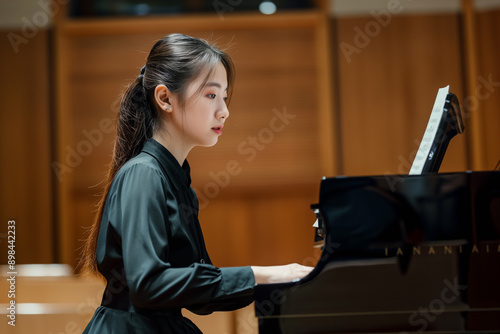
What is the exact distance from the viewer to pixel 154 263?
1049 mm

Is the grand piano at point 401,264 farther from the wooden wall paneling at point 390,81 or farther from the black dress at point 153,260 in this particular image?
the wooden wall paneling at point 390,81

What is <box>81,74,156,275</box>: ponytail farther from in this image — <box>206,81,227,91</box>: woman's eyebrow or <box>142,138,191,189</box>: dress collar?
<box>206,81,227,91</box>: woman's eyebrow

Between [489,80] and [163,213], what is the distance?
3355mm

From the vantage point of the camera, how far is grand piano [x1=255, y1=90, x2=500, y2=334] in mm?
1127

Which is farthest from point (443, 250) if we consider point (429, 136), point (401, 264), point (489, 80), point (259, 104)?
point (489, 80)

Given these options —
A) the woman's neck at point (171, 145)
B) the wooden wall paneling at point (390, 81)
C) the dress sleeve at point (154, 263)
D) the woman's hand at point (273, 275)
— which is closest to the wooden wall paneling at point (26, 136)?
the wooden wall paneling at point (390, 81)

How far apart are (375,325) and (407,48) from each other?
3.16 m

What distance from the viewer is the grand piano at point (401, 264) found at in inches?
44.4

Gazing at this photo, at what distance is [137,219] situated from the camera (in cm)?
109

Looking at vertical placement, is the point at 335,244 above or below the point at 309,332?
above

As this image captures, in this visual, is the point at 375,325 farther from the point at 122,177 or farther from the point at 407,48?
the point at 407,48

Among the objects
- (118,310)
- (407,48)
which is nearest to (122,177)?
(118,310)

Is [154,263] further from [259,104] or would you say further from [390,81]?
[390,81]

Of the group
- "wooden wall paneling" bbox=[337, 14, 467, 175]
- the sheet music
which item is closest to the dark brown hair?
the sheet music
